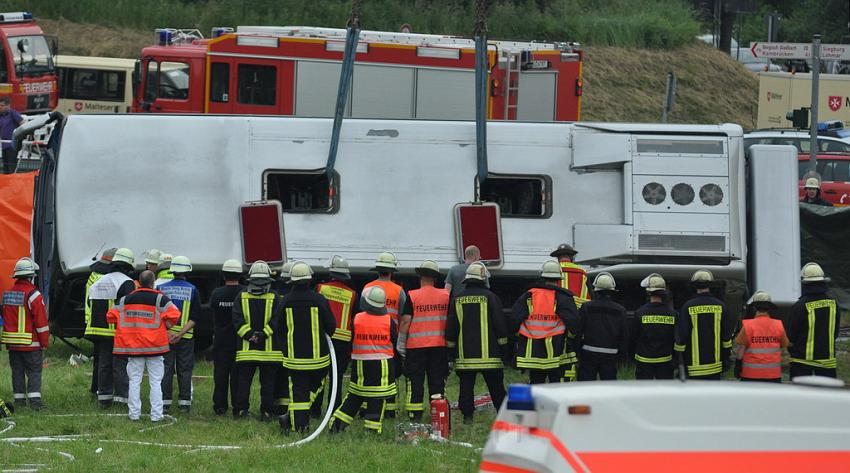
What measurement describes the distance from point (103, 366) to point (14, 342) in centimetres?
90

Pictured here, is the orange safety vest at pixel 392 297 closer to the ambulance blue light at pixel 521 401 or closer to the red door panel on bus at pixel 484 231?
the red door panel on bus at pixel 484 231

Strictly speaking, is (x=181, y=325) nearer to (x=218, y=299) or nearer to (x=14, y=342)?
(x=218, y=299)

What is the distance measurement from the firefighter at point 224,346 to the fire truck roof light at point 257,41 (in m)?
8.30

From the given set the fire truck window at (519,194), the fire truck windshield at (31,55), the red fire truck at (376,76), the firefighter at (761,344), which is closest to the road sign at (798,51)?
the red fire truck at (376,76)

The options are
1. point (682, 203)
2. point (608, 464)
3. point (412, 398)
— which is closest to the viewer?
point (608, 464)

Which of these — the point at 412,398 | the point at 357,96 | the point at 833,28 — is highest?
the point at 833,28

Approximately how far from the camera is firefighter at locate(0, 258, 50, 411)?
1284 centimetres

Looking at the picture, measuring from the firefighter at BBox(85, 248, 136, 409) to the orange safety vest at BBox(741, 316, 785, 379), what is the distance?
593 centimetres

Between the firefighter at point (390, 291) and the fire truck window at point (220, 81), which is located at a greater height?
the fire truck window at point (220, 81)

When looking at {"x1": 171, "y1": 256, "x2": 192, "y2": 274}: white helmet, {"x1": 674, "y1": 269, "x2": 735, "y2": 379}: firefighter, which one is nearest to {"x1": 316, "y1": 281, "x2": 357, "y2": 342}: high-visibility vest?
{"x1": 171, "y1": 256, "x2": 192, "y2": 274}: white helmet

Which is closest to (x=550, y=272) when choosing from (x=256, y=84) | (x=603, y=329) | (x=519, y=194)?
(x=603, y=329)

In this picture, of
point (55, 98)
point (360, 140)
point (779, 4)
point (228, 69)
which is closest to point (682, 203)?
point (360, 140)

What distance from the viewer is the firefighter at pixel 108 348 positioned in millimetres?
13062

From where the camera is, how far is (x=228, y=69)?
21.4 metres
